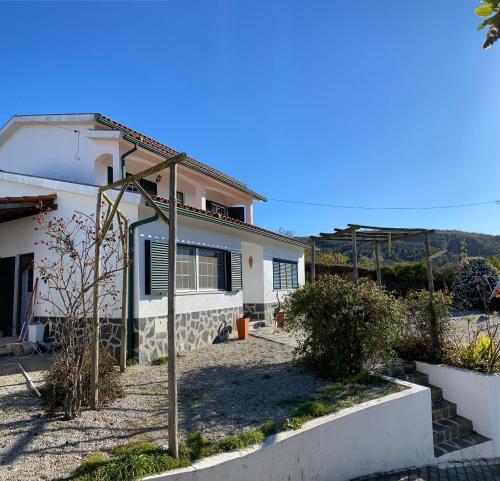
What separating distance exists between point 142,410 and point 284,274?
12.3 meters

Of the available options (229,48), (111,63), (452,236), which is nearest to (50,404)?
(111,63)

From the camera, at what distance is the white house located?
29.7ft

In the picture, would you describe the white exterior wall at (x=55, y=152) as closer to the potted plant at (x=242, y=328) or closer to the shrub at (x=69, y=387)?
the potted plant at (x=242, y=328)

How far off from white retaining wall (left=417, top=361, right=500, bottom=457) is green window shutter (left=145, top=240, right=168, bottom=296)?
20.2 feet

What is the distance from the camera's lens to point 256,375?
762cm

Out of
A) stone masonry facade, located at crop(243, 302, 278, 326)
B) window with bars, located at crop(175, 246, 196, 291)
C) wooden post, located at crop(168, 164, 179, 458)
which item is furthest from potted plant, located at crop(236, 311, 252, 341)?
wooden post, located at crop(168, 164, 179, 458)

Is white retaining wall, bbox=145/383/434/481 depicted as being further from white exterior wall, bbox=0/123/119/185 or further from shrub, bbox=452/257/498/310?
shrub, bbox=452/257/498/310

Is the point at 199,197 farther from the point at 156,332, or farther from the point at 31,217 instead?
the point at 156,332

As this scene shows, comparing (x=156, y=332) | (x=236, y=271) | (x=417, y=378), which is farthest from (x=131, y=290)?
(x=417, y=378)

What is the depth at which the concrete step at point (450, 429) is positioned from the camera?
664 cm

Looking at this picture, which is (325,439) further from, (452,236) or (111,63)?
(452,236)

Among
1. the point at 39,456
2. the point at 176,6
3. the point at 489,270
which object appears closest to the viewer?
the point at 39,456

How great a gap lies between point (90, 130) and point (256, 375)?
26.3 feet

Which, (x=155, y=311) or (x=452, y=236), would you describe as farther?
(x=452, y=236)
